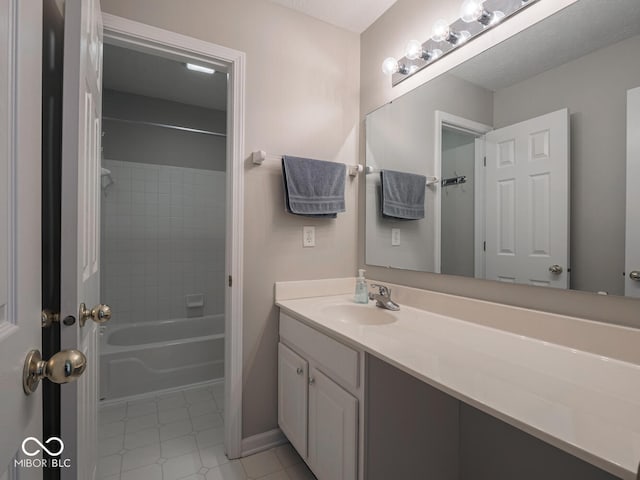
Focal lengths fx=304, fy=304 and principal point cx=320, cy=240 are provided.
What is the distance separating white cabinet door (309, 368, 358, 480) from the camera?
1058mm

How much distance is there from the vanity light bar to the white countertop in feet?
3.98

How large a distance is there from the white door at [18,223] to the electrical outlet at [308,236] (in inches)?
50.0

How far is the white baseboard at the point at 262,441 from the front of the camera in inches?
62.0

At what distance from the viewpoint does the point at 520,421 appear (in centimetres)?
59

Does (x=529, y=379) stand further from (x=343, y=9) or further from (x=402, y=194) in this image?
(x=343, y=9)

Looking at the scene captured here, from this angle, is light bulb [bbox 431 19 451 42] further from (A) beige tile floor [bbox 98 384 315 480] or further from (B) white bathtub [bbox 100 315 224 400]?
(B) white bathtub [bbox 100 315 224 400]

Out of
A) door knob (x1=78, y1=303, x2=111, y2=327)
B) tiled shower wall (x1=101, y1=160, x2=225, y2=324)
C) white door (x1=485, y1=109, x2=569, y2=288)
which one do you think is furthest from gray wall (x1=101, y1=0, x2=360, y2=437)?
tiled shower wall (x1=101, y1=160, x2=225, y2=324)

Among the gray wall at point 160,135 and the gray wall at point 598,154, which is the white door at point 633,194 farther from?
the gray wall at point 160,135

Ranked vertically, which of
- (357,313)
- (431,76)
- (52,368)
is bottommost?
(357,313)

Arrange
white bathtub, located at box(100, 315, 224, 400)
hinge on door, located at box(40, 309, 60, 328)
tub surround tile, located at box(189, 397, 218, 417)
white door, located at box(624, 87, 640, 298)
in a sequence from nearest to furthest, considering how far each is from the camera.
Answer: hinge on door, located at box(40, 309, 60, 328) < white door, located at box(624, 87, 640, 298) < tub surround tile, located at box(189, 397, 218, 417) < white bathtub, located at box(100, 315, 224, 400)

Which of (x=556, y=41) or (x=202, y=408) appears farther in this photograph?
(x=202, y=408)

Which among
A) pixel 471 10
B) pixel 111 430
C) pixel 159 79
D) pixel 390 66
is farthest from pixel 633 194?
pixel 159 79

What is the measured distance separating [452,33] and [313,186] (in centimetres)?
94

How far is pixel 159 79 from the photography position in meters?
2.48
